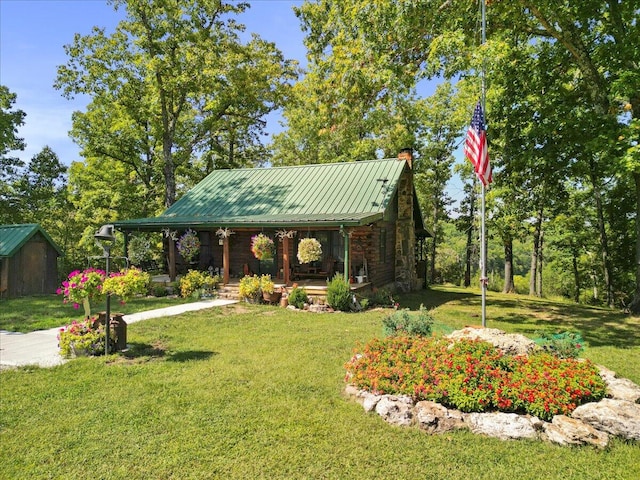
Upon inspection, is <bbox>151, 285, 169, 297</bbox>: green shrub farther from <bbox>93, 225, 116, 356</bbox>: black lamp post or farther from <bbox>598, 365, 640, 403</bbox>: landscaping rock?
<bbox>598, 365, 640, 403</bbox>: landscaping rock

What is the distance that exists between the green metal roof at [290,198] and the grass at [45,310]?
3480 mm

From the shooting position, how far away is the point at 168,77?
21.6 meters

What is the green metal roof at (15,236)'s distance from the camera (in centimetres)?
1519

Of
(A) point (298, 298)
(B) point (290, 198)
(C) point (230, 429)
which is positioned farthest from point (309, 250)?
(C) point (230, 429)

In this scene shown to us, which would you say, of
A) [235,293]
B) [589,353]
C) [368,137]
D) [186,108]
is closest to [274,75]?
[186,108]

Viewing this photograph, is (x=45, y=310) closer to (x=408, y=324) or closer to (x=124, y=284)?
(x=124, y=284)

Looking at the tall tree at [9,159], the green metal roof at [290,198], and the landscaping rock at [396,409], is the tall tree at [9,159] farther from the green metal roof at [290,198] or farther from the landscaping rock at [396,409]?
the landscaping rock at [396,409]

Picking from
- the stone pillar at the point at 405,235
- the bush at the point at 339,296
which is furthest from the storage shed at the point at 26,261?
the stone pillar at the point at 405,235

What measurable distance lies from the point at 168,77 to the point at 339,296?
16.3 metres

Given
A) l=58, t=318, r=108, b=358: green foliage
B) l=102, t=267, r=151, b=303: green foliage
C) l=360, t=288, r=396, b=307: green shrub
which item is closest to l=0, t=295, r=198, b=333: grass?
l=58, t=318, r=108, b=358: green foliage

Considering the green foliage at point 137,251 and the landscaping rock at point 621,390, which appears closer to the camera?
the landscaping rock at point 621,390

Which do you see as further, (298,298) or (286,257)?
(286,257)

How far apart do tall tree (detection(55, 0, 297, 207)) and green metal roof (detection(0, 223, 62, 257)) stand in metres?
7.41

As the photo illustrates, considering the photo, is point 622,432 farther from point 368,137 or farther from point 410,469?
point 368,137
